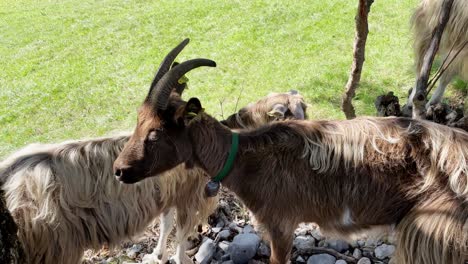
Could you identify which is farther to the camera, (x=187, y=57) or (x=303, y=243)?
(x=187, y=57)

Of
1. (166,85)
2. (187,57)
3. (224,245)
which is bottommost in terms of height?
(224,245)

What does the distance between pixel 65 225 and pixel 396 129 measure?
9.11 ft

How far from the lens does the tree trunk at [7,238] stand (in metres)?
3.25

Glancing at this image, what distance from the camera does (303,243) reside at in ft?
16.0

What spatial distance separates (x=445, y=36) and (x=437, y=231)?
3.20 metres

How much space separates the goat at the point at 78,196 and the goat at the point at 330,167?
0.40 meters

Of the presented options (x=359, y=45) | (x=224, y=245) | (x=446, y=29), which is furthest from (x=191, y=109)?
(x=446, y=29)

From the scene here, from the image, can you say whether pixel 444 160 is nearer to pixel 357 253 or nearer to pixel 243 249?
pixel 357 253

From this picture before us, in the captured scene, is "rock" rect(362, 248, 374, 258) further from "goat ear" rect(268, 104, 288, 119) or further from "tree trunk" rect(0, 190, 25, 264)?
"tree trunk" rect(0, 190, 25, 264)

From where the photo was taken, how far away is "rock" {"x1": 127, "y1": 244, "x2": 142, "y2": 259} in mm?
5175

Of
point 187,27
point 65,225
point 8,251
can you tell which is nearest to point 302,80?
point 187,27

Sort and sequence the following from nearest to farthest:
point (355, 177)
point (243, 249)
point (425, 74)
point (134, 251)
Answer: point (355, 177), point (425, 74), point (243, 249), point (134, 251)

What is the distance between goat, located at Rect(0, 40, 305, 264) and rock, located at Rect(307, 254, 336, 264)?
1.31 metres

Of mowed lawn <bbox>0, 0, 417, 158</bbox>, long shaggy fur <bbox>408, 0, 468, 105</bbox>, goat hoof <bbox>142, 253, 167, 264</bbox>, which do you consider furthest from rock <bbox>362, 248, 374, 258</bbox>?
mowed lawn <bbox>0, 0, 417, 158</bbox>
